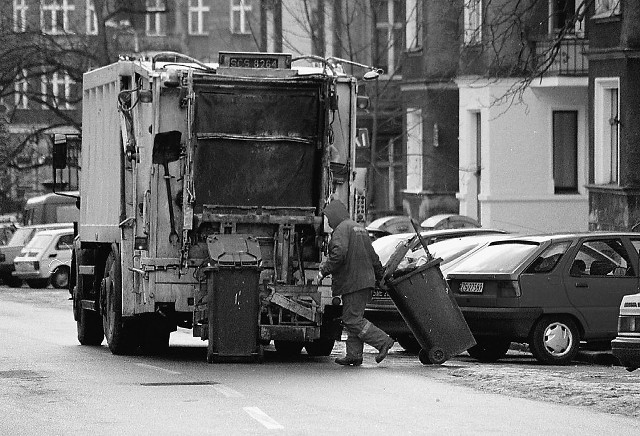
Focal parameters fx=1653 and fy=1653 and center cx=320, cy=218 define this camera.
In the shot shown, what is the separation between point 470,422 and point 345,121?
19.9 feet

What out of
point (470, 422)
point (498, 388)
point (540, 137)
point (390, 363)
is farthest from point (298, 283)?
point (540, 137)

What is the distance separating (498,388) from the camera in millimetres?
14156

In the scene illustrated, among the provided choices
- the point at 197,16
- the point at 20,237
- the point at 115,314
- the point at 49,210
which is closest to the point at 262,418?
the point at 115,314

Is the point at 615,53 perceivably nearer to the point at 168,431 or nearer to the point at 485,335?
the point at 485,335

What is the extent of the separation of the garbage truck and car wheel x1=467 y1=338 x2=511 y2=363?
1760 millimetres

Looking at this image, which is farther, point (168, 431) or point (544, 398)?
point (544, 398)

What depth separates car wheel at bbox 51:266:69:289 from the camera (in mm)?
40344

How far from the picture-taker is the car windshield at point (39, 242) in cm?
4000

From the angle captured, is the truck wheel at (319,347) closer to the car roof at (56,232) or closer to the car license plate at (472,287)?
the car license plate at (472,287)

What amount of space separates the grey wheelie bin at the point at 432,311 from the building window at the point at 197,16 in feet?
203

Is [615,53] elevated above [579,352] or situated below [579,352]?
above

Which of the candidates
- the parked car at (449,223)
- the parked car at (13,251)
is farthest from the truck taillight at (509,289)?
the parked car at (13,251)

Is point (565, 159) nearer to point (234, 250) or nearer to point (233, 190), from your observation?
point (233, 190)

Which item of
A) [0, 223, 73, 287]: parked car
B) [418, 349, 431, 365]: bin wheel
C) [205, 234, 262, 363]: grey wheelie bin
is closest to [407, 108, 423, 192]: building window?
[0, 223, 73, 287]: parked car
